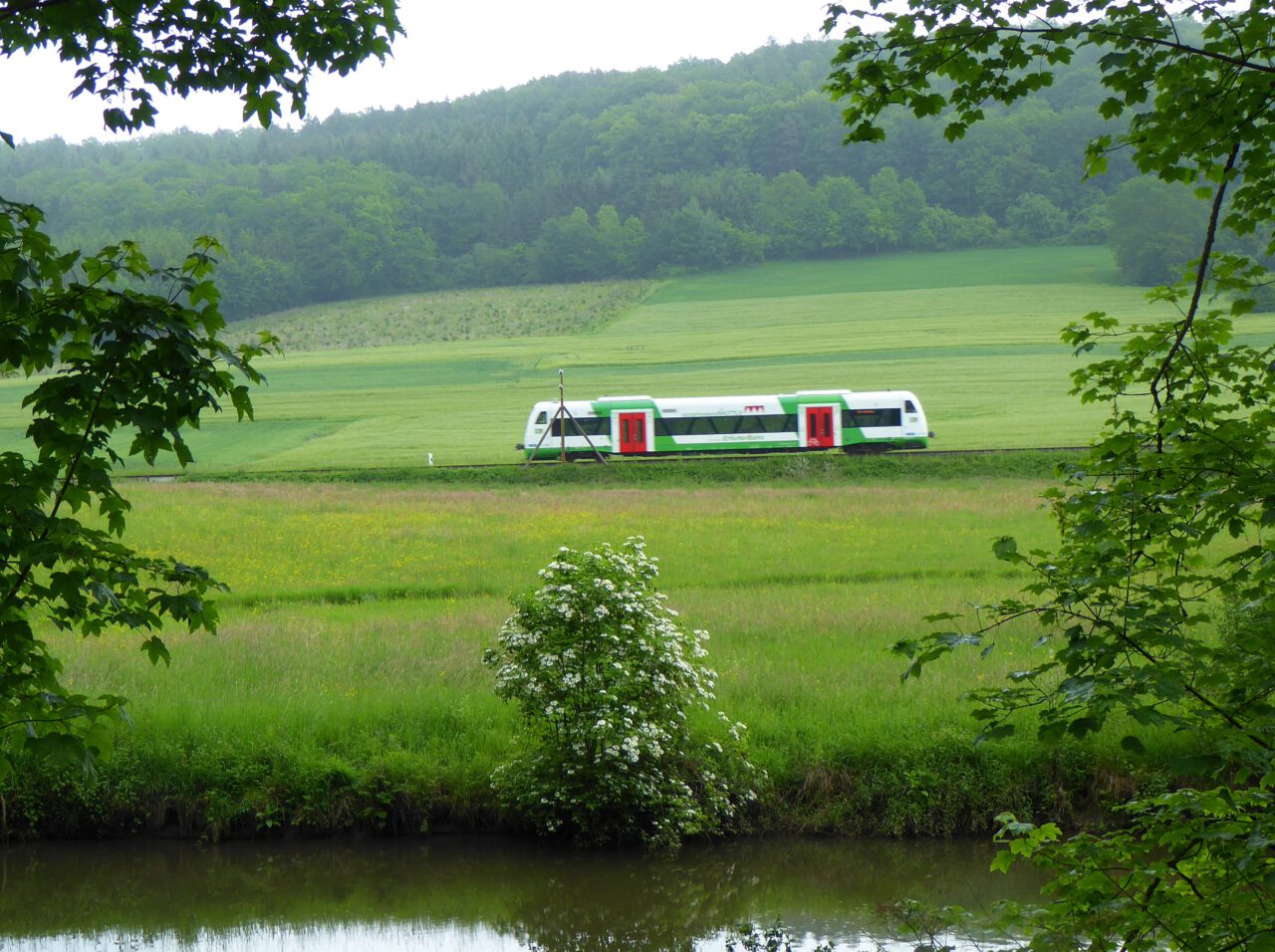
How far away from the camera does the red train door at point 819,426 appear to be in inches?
1710

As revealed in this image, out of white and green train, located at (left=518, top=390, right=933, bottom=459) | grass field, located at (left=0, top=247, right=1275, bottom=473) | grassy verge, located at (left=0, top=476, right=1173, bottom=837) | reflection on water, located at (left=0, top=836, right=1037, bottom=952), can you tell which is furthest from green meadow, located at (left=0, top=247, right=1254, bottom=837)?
white and green train, located at (left=518, top=390, right=933, bottom=459)

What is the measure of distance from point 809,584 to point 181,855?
41.4ft

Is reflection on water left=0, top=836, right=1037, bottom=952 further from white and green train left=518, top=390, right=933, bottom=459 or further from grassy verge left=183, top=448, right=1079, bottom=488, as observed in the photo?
white and green train left=518, top=390, right=933, bottom=459

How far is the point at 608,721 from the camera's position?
10.8m

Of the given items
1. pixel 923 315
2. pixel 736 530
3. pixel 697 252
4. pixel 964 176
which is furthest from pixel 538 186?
pixel 736 530

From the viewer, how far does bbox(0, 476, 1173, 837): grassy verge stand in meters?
11.5

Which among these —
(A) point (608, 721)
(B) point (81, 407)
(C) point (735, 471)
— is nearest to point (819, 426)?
(C) point (735, 471)

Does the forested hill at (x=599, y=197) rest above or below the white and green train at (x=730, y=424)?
above

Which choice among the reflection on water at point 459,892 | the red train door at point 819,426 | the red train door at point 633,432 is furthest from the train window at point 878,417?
the reflection on water at point 459,892

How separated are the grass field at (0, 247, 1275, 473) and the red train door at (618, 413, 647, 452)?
192 inches

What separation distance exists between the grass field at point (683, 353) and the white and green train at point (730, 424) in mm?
2355

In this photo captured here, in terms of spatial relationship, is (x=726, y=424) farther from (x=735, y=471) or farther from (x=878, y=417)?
(x=878, y=417)

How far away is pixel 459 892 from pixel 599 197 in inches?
4609

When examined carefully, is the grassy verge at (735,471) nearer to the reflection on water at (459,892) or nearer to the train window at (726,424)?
the train window at (726,424)
